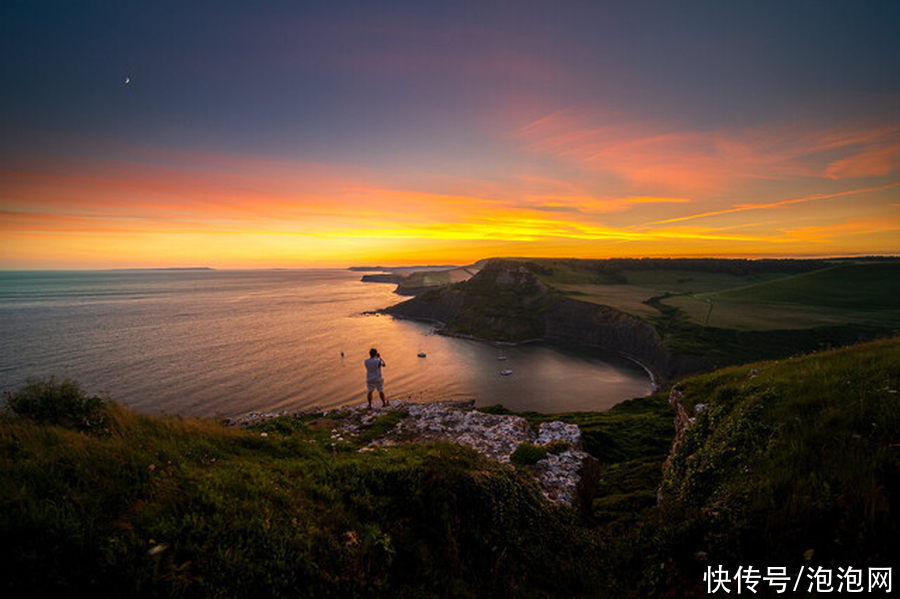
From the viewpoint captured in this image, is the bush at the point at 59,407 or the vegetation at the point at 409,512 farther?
the bush at the point at 59,407

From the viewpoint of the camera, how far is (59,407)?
26.2 ft

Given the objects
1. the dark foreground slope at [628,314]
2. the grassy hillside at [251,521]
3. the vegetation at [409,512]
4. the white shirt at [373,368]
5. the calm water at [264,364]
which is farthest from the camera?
the dark foreground slope at [628,314]

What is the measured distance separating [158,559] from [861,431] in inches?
451

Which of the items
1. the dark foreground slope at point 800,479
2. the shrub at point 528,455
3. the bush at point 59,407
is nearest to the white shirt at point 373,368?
the shrub at point 528,455

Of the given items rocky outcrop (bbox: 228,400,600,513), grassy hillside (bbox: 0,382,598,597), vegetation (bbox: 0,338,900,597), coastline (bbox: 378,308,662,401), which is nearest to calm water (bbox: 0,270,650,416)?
coastline (bbox: 378,308,662,401)

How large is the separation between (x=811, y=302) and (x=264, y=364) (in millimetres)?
166502

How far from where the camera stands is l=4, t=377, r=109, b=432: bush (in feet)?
25.3

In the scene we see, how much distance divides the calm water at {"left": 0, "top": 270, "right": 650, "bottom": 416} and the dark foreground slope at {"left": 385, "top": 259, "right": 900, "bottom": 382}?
11912mm

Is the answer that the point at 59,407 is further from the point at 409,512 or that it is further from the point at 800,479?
the point at 800,479

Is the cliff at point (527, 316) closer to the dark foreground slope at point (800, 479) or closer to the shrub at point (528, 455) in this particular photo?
the shrub at point (528, 455)

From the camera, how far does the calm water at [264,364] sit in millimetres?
56812

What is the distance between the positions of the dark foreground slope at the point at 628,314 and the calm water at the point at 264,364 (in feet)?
39.1

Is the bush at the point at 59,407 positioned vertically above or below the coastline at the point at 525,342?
above

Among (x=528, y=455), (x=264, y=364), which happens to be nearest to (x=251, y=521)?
(x=528, y=455)
